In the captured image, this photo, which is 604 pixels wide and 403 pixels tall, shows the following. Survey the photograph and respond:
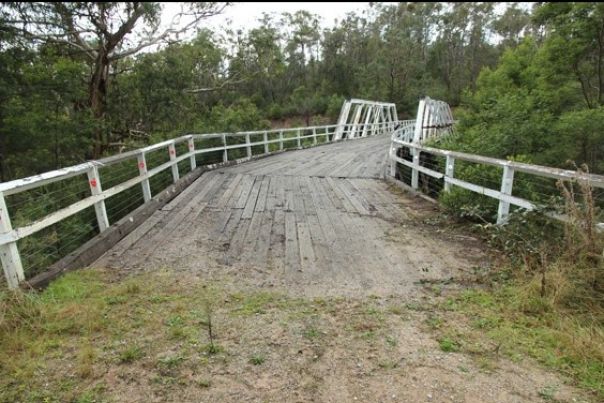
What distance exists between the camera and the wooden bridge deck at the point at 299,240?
3.64 meters

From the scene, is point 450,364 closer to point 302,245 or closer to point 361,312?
point 361,312

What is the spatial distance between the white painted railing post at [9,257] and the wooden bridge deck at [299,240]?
0.86 meters

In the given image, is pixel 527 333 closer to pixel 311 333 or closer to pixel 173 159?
pixel 311 333

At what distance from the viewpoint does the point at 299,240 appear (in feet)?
15.1

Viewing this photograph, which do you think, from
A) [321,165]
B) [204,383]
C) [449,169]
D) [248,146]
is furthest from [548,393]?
[248,146]

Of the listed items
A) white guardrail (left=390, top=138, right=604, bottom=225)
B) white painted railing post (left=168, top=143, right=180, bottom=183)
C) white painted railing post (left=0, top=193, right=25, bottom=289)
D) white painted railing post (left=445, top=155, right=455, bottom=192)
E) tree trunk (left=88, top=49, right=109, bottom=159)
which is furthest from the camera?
tree trunk (left=88, top=49, right=109, bottom=159)

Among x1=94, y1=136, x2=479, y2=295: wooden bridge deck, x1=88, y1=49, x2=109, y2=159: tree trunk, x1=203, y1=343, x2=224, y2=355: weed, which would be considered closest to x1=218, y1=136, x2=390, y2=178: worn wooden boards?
x1=94, y1=136, x2=479, y2=295: wooden bridge deck

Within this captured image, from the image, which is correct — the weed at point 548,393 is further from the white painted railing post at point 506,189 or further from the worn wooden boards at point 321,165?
the worn wooden boards at point 321,165

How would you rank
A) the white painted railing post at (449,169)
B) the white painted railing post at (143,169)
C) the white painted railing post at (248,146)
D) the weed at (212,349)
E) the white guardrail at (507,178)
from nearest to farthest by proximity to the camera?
the weed at (212,349), the white guardrail at (507,178), the white painted railing post at (143,169), the white painted railing post at (449,169), the white painted railing post at (248,146)

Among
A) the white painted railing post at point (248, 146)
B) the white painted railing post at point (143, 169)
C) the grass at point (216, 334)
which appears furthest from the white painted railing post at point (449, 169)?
the white painted railing post at point (248, 146)

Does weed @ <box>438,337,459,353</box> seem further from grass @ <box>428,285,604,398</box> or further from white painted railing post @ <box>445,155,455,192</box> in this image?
white painted railing post @ <box>445,155,455,192</box>

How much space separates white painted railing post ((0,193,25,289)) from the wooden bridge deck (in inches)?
33.9

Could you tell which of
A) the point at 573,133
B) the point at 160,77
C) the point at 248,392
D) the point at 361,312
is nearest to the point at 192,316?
the point at 248,392

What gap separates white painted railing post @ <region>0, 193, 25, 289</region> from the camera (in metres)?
2.89
